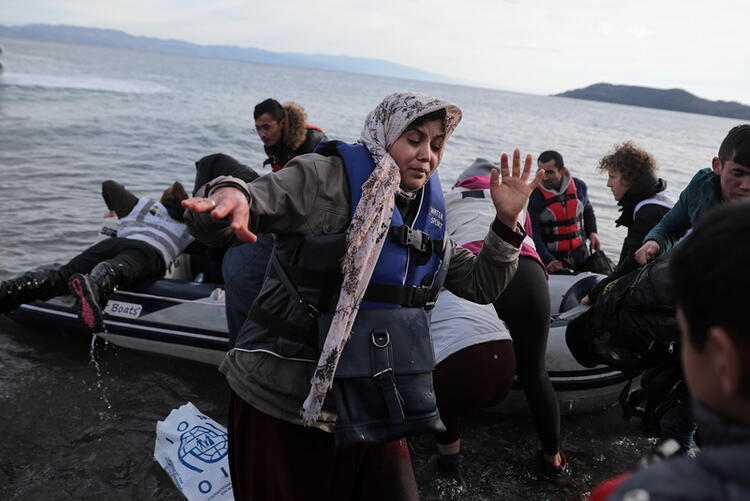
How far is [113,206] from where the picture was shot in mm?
5098

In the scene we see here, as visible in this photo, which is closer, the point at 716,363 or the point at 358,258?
the point at 716,363

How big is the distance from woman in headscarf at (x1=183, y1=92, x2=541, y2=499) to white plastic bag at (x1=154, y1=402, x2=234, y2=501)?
3.06 feet

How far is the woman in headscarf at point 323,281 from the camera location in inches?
70.4

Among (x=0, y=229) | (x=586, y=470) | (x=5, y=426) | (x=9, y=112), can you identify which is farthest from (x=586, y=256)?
(x=9, y=112)

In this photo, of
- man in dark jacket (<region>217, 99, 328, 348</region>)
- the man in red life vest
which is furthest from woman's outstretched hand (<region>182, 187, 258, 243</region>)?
the man in red life vest

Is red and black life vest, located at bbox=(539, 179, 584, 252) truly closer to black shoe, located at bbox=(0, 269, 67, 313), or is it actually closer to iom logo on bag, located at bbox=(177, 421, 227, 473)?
iom logo on bag, located at bbox=(177, 421, 227, 473)

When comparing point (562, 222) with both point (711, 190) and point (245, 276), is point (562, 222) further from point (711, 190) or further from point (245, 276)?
point (245, 276)

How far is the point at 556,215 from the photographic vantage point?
5914mm

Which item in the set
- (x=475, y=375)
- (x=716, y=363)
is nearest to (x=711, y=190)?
(x=475, y=375)

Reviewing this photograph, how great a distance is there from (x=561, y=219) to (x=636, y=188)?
135 centimetres

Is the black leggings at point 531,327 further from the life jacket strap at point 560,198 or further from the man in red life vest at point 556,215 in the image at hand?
the life jacket strap at point 560,198

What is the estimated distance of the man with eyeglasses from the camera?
15.9ft

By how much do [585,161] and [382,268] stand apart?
77.3ft

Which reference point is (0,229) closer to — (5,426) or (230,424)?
(5,426)
